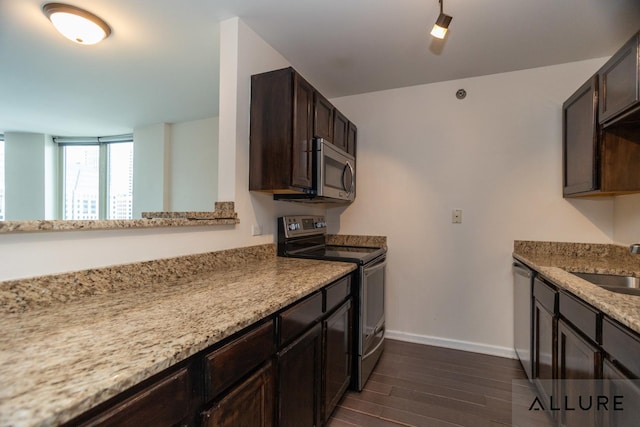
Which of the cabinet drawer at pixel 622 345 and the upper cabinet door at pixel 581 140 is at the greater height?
the upper cabinet door at pixel 581 140

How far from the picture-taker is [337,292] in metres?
1.69

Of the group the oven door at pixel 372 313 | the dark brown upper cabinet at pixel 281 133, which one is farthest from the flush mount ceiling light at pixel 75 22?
the oven door at pixel 372 313

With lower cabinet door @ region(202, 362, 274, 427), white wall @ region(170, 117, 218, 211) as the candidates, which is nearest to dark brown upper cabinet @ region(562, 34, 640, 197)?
lower cabinet door @ region(202, 362, 274, 427)

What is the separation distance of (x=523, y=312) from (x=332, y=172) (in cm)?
175

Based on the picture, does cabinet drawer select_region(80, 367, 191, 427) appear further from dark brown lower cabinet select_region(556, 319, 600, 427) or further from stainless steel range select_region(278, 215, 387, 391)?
dark brown lower cabinet select_region(556, 319, 600, 427)

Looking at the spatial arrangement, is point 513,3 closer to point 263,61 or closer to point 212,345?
point 263,61

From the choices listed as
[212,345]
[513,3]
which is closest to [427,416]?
[212,345]

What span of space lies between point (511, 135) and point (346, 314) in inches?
81.5

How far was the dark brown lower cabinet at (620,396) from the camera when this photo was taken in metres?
0.95

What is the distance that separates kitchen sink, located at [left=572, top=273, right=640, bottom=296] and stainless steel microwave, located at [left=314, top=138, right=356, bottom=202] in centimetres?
163

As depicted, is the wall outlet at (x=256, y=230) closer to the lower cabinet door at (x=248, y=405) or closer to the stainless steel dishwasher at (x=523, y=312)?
→ the lower cabinet door at (x=248, y=405)

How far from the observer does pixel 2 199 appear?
15.6ft

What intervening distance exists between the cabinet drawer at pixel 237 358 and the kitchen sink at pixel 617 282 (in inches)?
72.7

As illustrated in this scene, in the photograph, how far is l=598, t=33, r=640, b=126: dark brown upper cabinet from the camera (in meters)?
1.45
